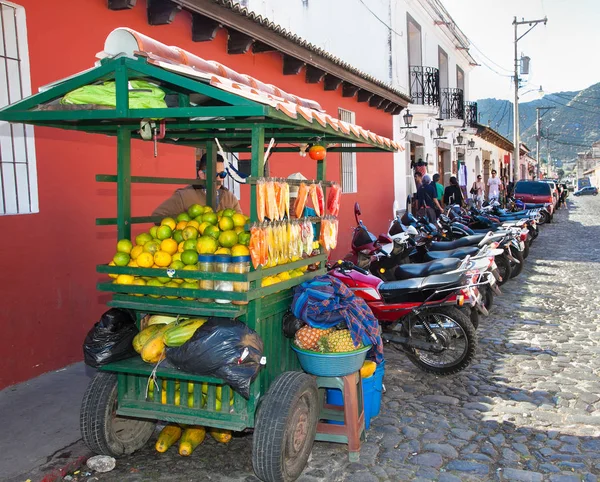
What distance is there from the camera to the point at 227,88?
3.00 metres

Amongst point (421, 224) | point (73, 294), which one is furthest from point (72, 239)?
point (421, 224)

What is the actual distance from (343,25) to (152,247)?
37.2 ft

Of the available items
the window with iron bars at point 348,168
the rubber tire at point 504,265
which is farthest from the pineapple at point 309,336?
the window with iron bars at point 348,168

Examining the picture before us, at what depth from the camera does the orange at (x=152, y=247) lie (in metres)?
3.62

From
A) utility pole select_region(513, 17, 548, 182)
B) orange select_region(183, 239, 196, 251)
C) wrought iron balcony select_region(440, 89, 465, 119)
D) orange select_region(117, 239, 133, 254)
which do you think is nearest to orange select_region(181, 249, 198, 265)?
orange select_region(183, 239, 196, 251)

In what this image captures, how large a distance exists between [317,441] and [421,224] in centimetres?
572

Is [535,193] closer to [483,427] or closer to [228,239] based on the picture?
[483,427]

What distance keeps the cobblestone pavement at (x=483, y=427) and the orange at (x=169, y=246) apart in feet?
4.71

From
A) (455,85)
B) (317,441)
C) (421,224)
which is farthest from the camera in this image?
(455,85)

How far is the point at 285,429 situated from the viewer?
319 centimetres

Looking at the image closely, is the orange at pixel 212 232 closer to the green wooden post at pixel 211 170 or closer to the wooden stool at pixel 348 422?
the wooden stool at pixel 348 422

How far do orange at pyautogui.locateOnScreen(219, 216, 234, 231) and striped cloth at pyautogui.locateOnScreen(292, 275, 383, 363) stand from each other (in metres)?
0.64

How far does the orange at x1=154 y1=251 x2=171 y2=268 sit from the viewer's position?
3.53 metres

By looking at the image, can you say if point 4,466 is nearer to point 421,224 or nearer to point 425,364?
point 425,364
